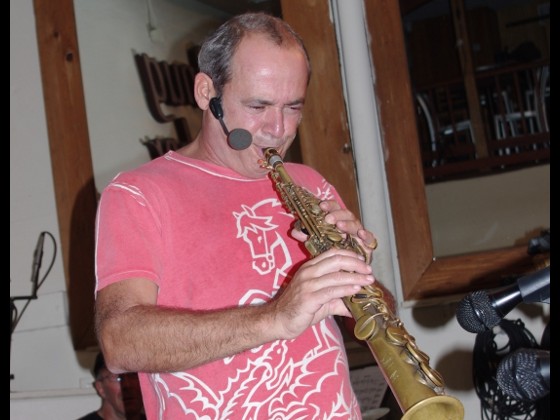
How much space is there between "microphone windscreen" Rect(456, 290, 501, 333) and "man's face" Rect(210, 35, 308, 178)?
2.18 feet

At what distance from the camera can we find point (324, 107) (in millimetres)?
3236

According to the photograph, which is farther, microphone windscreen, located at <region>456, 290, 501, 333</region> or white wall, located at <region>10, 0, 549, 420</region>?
white wall, located at <region>10, 0, 549, 420</region>

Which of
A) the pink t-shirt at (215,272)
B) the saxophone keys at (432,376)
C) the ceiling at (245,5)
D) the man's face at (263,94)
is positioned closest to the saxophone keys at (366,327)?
the saxophone keys at (432,376)

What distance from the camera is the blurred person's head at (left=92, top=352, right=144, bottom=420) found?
296 centimetres

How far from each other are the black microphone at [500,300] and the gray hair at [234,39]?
748 millimetres

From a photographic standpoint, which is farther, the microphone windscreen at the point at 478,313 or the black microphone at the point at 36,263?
the black microphone at the point at 36,263

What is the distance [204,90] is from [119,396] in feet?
5.30

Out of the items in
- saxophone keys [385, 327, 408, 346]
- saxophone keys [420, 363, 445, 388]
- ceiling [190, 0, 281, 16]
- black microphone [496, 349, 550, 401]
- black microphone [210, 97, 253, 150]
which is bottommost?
saxophone keys [420, 363, 445, 388]

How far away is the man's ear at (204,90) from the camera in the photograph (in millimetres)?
1684

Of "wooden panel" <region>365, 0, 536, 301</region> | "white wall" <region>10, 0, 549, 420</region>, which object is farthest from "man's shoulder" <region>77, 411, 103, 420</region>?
"wooden panel" <region>365, 0, 536, 301</region>

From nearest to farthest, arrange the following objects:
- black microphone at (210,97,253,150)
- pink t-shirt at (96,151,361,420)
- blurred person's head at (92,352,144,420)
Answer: pink t-shirt at (96,151,361,420), black microphone at (210,97,253,150), blurred person's head at (92,352,144,420)

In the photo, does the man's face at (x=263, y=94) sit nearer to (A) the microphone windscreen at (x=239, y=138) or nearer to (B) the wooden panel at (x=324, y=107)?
(A) the microphone windscreen at (x=239, y=138)

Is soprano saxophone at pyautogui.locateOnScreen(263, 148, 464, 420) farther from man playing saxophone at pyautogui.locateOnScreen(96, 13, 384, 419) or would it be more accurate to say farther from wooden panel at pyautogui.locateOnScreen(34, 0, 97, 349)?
wooden panel at pyautogui.locateOnScreen(34, 0, 97, 349)

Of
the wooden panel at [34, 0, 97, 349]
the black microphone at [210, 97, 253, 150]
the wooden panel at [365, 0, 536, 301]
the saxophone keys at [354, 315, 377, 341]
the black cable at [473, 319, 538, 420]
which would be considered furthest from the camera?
the wooden panel at [34, 0, 97, 349]
